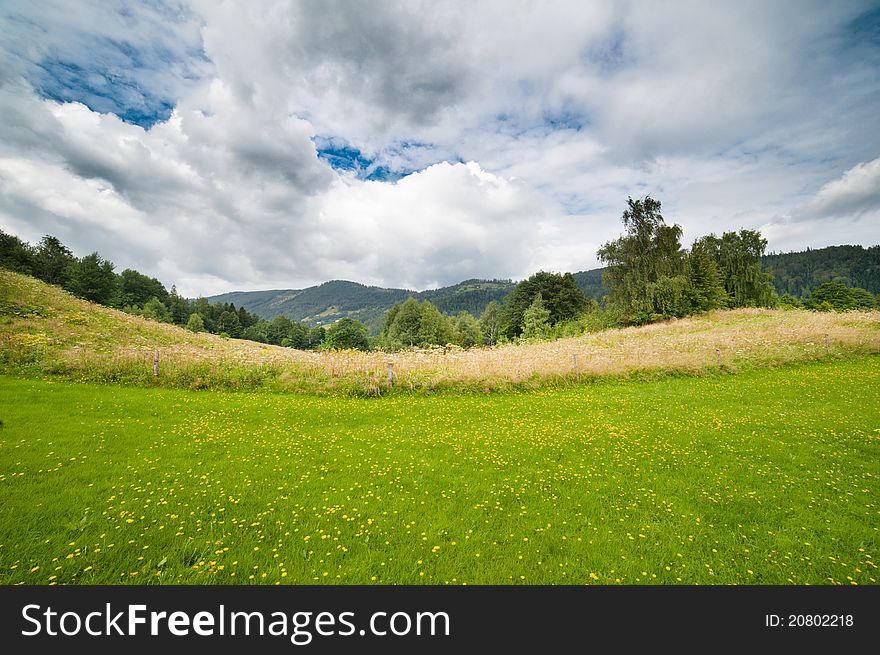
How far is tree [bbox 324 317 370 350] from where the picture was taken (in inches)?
2931

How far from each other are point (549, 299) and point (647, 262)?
2026 centimetres

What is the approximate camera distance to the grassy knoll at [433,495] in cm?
438

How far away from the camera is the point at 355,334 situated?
7606 cm

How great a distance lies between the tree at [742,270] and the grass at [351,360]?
21528 mm

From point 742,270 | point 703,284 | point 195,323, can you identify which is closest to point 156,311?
point 195,323

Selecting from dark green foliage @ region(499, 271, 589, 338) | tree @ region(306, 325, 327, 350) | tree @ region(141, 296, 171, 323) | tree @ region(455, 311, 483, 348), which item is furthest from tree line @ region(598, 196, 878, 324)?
tree @ region(306, 325, 327, 350)

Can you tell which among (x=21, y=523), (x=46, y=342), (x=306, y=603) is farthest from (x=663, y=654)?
(x=46, y=342)

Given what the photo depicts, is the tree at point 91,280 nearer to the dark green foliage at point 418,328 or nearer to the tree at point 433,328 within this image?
the dark green foliage at point 418,328

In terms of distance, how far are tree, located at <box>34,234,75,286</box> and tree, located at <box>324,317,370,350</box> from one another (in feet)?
159

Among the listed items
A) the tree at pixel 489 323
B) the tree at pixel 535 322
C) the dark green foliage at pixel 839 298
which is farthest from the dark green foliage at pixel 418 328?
the dark green foliage at pixel 839 298

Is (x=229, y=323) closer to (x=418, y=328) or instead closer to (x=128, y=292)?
(x=128, y=292)

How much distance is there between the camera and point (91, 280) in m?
58.8

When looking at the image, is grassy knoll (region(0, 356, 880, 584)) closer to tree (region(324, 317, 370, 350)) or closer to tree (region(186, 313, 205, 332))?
tree (region(324, 317, 370, 350))

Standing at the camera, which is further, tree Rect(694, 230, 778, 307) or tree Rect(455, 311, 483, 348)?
tree Rect(455, 311, 483, 348)
